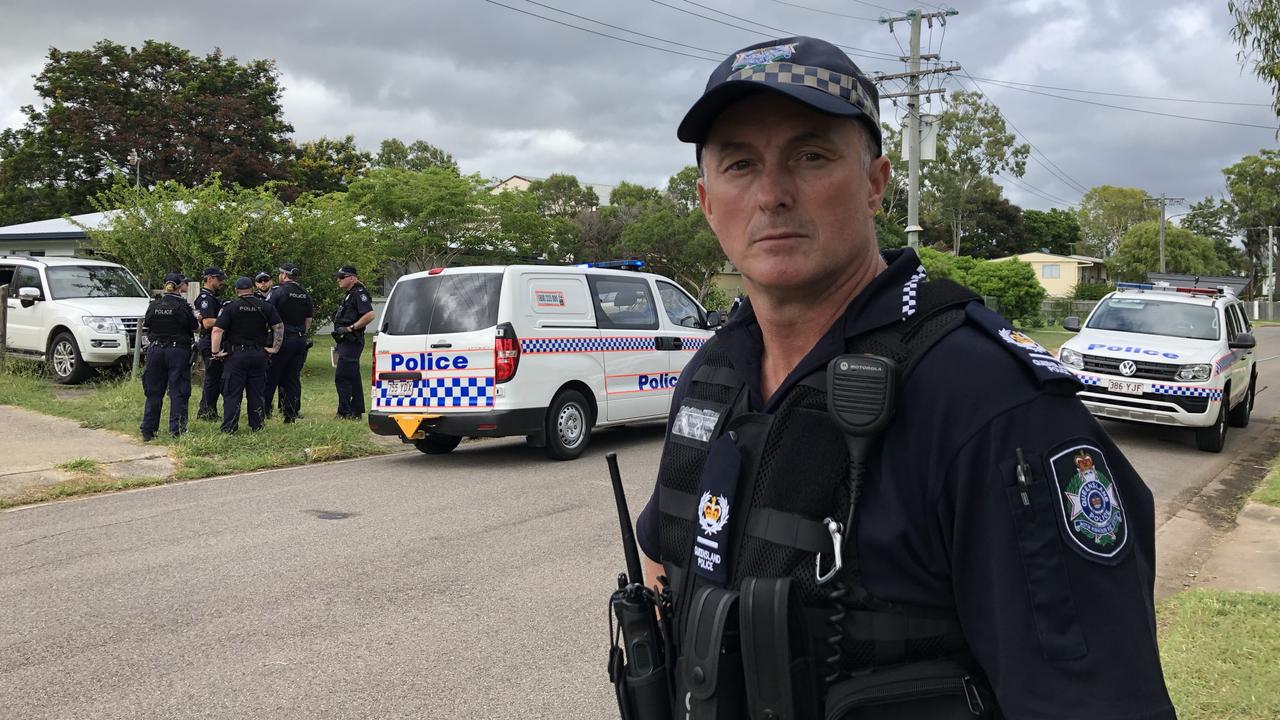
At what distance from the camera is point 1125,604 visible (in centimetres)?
120

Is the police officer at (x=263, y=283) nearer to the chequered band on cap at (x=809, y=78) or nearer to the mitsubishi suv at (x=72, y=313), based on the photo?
the mitsubishi suv at (x=72, y=313)

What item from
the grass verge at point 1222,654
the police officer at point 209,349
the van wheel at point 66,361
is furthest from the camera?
the van wheel at point 66,361

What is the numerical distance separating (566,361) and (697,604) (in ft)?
27.3

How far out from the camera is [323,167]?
128 ft

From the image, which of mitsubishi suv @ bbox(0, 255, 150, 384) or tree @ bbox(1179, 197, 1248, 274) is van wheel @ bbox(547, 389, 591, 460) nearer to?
mitsubishi suv @ bbox(0, 255, 150, 384)

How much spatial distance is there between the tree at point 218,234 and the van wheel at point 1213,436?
1317cm

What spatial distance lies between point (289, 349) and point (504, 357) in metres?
3.94

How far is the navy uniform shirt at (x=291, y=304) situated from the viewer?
1191 centimetres

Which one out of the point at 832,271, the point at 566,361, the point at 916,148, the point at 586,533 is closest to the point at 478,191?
the point at 916,148

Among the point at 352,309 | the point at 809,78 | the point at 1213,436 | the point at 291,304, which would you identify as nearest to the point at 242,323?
the point at 291,304

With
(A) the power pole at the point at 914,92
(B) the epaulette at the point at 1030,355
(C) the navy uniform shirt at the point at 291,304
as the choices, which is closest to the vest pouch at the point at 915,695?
(B) the epaulette at the point at 1030,355

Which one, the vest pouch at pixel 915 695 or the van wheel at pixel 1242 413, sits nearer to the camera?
the vest pouch at pixel 915 695

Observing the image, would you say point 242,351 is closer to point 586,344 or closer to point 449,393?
point 449,393

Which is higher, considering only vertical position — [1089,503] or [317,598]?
[1089,503]
